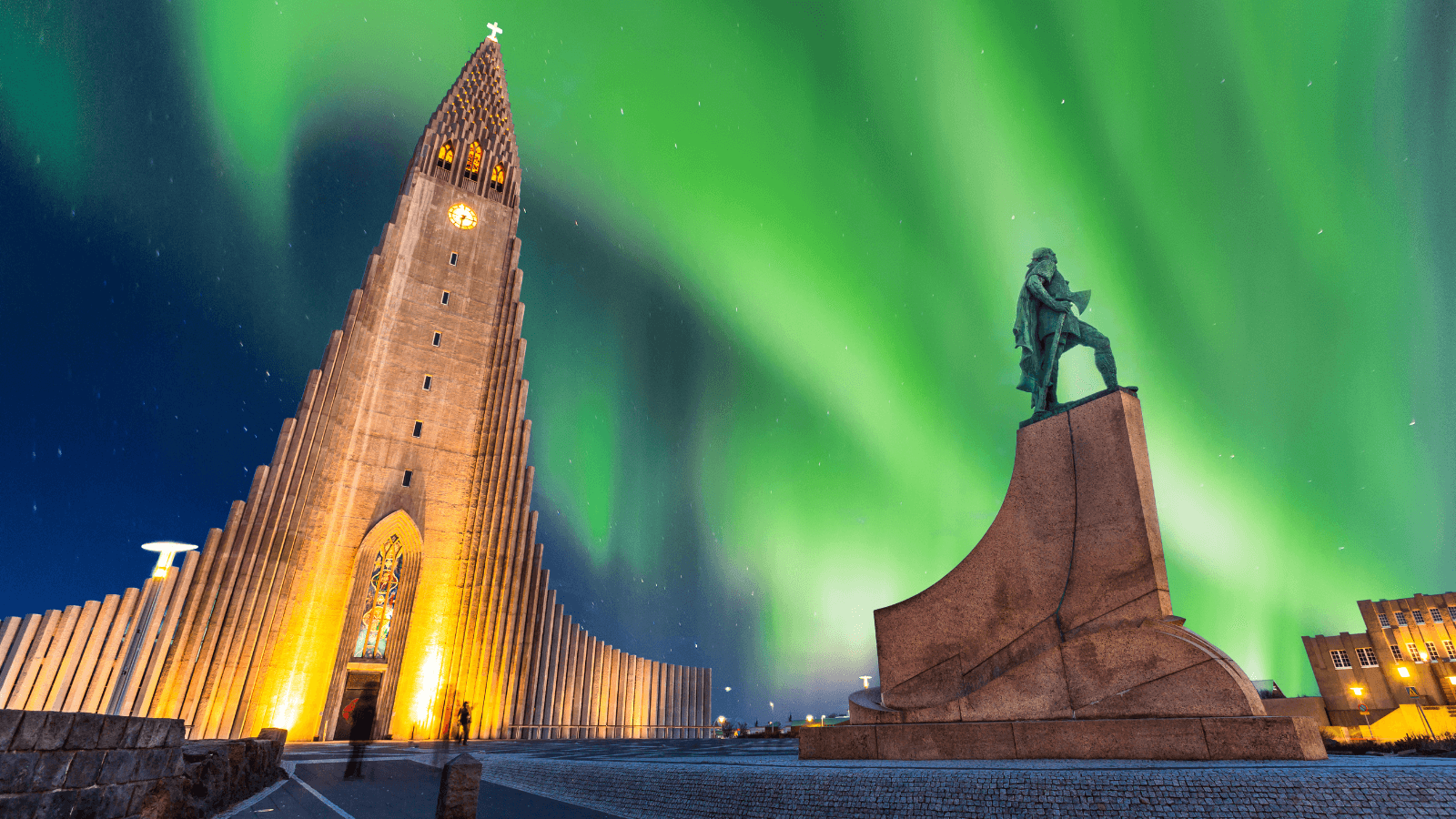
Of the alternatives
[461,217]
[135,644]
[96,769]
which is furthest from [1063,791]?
[461,217]

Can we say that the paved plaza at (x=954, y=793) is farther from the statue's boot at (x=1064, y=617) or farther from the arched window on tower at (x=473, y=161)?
the arched window on tower at (x=473, y=161)

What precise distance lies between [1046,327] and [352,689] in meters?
25.1

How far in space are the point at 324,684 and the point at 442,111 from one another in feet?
88.3

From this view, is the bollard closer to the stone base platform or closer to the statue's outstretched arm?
the stone base platform

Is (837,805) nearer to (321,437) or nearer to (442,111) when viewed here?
(321,437)

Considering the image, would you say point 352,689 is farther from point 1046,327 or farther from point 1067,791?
point 1067,791

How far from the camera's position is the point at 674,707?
33.0 meters

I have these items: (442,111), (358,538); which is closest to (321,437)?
(358,538)

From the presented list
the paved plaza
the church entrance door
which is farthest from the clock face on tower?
the paved plaza

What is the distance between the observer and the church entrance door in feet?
72.8

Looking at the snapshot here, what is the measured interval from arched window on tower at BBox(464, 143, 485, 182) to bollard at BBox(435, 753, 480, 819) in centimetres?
3276

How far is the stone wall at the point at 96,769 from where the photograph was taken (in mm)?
3262

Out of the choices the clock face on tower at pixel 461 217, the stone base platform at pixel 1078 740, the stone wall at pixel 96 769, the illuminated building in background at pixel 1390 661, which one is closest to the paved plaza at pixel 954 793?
the stone base platform at pixel 1078 740

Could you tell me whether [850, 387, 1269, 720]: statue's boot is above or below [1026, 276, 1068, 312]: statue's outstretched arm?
below
